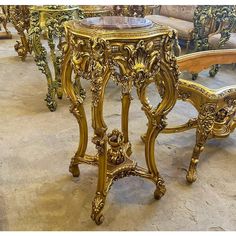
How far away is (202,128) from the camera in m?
1.58

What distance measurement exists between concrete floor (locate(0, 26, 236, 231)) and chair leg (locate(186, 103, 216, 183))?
0.06 m

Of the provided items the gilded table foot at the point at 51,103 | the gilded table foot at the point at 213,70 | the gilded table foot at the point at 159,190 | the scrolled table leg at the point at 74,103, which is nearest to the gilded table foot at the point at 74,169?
the scrolled table leg at the point at 74,103

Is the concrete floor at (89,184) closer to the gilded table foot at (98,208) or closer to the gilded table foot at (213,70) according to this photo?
the gilded table foot at (98,208)

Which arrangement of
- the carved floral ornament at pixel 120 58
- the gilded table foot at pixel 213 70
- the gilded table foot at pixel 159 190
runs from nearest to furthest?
the carved floral ornament at pixel 120 58 → the gilded table foot at pixel 159 190 → the gilded table foot at pixel 213 70

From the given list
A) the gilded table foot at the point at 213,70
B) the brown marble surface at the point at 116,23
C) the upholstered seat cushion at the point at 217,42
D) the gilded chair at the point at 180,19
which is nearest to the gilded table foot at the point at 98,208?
the brown marble surface at the point at 116,23

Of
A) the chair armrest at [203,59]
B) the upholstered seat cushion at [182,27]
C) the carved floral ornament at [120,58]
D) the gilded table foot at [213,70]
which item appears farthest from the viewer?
the upholstered seat cushion at [182,27]

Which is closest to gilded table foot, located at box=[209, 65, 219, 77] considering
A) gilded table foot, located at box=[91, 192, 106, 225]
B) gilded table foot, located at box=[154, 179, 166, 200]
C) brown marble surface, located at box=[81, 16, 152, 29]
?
gilded table foot, located at box=[154, 179, 166, 200]

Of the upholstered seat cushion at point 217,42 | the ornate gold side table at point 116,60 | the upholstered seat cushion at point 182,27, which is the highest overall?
the ornate gold side table at point 116,60

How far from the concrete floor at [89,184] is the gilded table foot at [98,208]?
0.04 metres

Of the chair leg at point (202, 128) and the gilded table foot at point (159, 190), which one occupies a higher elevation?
the chair leg at point (202, 128)

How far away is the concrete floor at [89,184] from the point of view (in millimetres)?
1413

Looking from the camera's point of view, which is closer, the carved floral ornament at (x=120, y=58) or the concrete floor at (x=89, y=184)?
the carved floral ornament at (x=120, y=58)

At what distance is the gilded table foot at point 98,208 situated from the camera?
136cm

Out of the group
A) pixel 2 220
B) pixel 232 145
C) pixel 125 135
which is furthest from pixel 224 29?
pixel 2 220
